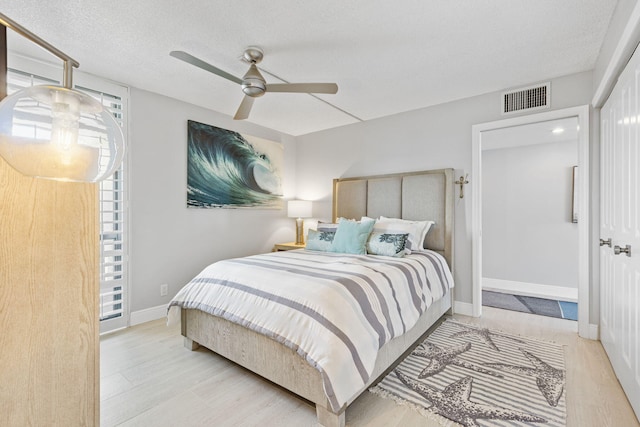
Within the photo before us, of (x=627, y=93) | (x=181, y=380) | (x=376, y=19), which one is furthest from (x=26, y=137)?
(x=627, y=93)

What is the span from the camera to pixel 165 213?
3324 mm

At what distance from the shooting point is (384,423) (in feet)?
5.37

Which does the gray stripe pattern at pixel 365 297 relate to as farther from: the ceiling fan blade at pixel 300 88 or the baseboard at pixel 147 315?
the baseboard at pixel 147 315

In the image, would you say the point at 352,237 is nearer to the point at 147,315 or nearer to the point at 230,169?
the point at 230,169

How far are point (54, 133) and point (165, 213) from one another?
2773mm

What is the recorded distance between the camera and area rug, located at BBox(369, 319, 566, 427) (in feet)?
5.56

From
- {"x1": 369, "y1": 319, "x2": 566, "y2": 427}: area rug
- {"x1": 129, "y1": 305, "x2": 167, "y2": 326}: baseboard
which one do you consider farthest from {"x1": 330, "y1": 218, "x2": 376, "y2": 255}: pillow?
{"x1": 129, "y1": 305, "x2": 167, "y2": 326}: baseboard

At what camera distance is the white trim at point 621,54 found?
1552mm

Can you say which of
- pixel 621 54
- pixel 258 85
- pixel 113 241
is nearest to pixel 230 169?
pixel 113 241

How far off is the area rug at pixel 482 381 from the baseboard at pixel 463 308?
60 cm

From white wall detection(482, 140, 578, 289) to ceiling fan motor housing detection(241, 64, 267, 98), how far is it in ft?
13.1

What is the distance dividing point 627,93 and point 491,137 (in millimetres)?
2469

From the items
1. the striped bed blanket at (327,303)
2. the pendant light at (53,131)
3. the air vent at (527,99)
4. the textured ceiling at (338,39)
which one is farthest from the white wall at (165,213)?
the air vent at (527,99)

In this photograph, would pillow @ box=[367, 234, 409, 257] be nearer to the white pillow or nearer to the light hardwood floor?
the white pillow
